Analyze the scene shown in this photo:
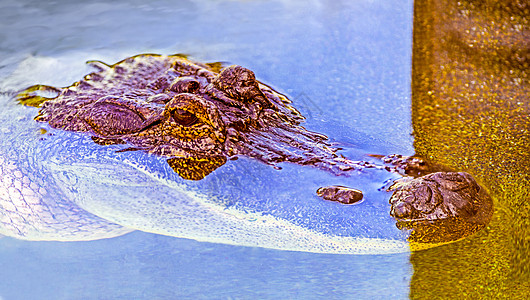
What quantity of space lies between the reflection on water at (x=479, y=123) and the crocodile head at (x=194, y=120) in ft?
2.85

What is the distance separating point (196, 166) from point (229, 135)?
0.27 meters

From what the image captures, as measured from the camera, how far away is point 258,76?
4379mm

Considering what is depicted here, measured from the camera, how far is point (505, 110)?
3.84m

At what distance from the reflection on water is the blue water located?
0.14 metres

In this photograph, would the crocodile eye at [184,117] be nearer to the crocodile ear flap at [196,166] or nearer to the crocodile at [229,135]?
the crocodile at [229,135]

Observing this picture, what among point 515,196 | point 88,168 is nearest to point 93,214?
point 88,168

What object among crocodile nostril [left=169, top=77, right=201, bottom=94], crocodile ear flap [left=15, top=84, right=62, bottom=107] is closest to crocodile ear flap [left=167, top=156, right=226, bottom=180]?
crocodile nostril [left=169, top=77, right=201, bottom=94]

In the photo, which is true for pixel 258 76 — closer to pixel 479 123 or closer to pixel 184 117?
pixel 184 117

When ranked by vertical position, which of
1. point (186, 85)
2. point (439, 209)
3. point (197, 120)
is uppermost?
point (186, 85)

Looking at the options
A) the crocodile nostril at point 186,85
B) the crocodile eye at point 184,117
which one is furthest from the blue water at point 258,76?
the crocodile nostril at point 186,85

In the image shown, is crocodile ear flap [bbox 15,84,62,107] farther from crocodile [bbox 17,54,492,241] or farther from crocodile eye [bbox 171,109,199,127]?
crocodile eye [bbox 171,109,199,127]

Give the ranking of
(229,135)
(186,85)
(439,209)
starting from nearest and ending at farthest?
(439,209) < (229,135) < (186,85)

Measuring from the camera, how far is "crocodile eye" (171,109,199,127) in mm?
3027

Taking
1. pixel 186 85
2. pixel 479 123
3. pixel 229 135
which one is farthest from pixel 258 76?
pixel 479 123
